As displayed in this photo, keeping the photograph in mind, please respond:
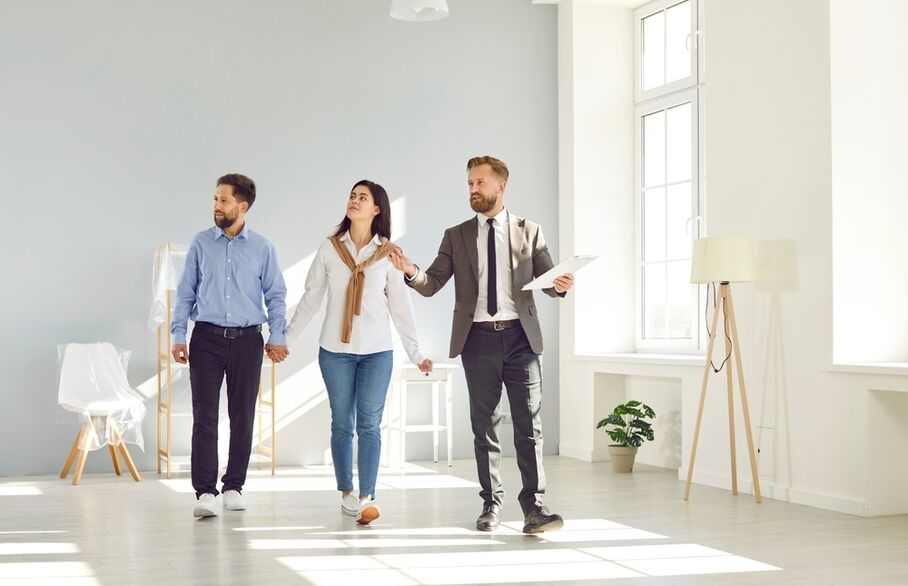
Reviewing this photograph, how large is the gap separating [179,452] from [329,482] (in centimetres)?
113

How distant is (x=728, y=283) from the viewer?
5703mm

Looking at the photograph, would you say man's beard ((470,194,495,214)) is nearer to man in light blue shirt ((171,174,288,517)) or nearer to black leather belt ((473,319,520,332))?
black leather belt ((473,319,520,332))

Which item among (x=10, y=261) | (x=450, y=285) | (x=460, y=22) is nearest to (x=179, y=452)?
(x=10, y=261)

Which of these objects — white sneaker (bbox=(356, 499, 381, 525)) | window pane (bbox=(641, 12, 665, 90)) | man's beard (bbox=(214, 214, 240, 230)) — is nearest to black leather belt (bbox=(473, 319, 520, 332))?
white sneaker (bbox=(356, 499, 381, 525))

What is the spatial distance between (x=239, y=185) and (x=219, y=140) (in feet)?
6.88

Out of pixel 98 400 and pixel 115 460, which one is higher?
pixel 98 400

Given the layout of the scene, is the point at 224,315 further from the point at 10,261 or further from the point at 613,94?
the point at 613,94

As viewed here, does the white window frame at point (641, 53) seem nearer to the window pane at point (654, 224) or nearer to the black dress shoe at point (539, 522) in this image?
the window pane at point (654, 224)

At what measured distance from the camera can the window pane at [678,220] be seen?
712 centimetres

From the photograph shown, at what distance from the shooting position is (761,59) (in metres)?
5.75

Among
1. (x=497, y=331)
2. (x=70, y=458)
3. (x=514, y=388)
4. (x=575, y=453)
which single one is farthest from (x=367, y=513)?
(x=575, y=453)

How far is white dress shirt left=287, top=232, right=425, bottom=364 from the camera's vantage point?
464 centimetres

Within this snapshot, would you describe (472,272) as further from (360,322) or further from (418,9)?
(418,9)

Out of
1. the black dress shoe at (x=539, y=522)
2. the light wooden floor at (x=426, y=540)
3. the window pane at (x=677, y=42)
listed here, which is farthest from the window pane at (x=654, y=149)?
the black dress shoe at (x=539, y=522)
